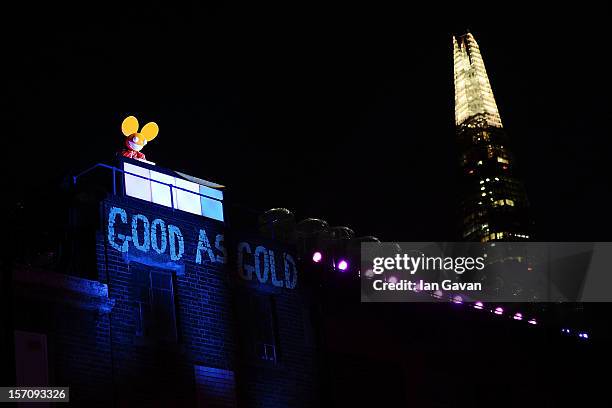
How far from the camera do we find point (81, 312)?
19641 millimetres

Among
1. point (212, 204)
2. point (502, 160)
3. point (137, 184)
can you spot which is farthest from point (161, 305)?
point (502, 160)

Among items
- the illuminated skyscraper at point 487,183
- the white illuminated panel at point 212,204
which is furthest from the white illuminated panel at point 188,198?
the illuminated skyscraper at point 487,183

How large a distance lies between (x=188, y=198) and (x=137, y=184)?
146cm

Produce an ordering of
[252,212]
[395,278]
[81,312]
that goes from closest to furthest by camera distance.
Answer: [81,312] → [252,212] → [395,278]

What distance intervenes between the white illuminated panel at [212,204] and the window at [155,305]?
2526 mm

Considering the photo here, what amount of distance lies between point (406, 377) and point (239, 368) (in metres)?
5.66

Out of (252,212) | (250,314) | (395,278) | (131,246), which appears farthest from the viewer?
(395,278)

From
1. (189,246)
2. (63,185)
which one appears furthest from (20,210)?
(189,246)

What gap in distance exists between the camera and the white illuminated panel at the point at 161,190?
906 inches

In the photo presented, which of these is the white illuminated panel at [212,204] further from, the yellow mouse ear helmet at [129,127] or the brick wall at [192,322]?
the yellow mouse ear helmet at [129,127]

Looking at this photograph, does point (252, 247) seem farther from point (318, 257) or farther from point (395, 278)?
point (395, 278)

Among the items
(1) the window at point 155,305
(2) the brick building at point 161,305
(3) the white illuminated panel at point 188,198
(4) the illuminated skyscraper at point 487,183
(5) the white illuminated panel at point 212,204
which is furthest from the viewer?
(4) the illuminated skyscraper at point 487,183

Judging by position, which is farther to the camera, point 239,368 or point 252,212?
point 252,212

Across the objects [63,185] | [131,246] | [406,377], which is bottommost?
[406,377]
